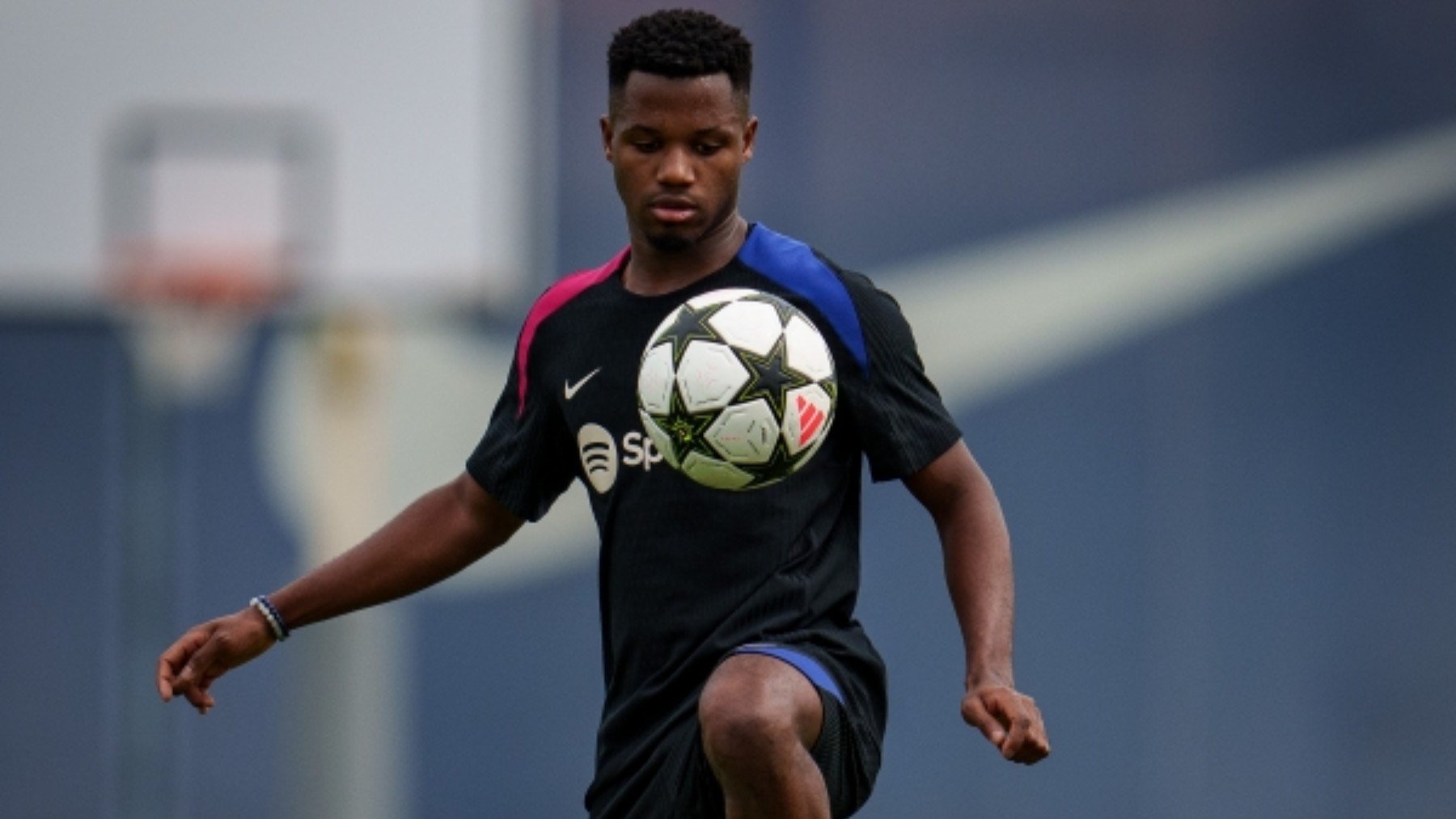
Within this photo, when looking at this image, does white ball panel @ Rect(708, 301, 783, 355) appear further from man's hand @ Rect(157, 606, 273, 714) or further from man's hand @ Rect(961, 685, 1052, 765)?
man's hand @ Rect(157, 606, 273, 714)

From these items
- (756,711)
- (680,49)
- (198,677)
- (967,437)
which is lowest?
(967,437)

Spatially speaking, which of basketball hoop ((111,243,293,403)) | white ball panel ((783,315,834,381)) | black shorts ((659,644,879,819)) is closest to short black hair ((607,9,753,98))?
white ball panel ((783,315,834,381))

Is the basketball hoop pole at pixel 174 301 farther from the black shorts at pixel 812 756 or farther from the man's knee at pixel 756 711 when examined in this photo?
the man's knee at pixel 756 711

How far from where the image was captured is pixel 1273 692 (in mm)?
10453

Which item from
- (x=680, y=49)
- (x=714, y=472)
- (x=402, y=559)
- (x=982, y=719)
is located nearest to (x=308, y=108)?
(x=402, y=559)

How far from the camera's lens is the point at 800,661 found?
391 centimetres

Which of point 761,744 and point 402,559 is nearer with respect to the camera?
point 761,744

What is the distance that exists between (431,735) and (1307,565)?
4.25 meters

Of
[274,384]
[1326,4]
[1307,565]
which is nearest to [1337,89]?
[1326,4]

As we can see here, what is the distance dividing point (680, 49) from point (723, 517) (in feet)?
2.86

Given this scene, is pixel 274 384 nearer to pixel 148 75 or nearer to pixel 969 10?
pixel 148 75

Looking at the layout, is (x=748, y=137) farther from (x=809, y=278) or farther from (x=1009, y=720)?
(x=1009, y=720)

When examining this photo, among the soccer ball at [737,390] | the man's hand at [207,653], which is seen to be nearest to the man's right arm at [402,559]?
the man's hand at [207,653]

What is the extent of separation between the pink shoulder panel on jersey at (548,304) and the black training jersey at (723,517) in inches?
2.5
